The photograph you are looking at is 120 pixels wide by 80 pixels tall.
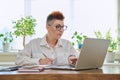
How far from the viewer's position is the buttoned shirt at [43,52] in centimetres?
225

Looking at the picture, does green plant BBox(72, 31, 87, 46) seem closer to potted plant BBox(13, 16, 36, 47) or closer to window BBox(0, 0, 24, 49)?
potted plant BBox(13, 16, 36, 47)

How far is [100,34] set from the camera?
11.4 feet

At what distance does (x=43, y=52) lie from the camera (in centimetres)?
241

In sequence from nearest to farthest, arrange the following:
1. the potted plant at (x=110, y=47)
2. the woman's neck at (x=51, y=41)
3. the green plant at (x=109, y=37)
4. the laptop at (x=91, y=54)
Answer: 1. the laptop at (x=91, y=54)
2. the woman's neck at (x=51, y=41)
3. the potted plant at (x=110, y=47)
4. the green plant at (x=109, y=37)

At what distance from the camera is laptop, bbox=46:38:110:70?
1541 millimetres

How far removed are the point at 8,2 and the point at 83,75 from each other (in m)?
2.54

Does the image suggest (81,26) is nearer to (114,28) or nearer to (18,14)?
(114,28)

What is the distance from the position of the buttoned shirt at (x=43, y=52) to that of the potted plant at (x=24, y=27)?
99cm

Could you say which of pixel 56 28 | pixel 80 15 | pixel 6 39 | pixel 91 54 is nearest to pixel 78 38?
pixel 80 15

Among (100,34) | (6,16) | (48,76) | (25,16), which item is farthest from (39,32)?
(48,76)

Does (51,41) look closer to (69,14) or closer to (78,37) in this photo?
(78,37)

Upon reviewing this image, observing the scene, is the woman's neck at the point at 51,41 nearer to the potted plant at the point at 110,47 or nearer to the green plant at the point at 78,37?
the green plant at the point at 78,37

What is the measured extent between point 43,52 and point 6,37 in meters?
1.23

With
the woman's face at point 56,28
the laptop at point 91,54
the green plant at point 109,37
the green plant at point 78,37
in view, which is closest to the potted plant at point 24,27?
the green plant at point 78,37
